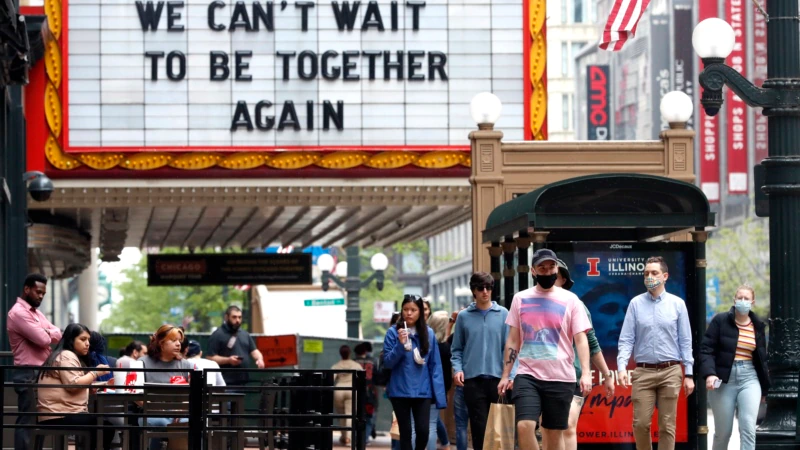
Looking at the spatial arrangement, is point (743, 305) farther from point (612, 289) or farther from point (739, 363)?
point (612, 289)

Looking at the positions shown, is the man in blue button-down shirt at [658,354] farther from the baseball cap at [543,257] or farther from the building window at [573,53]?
the building window at [573,53]

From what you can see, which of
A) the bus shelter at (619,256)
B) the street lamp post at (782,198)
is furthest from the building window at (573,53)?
the street lamp post at (782,198)

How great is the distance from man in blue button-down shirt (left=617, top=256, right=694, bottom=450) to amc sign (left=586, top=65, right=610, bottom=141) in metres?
71.1

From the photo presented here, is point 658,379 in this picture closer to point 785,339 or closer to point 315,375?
point 785,339

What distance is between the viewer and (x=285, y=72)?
81.6ft

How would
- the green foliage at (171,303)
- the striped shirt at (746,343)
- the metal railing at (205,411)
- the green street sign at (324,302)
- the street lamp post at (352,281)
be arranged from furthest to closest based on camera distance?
the green foliage at (171,303)
the green street sign at (324,302)
the street lamp post at (352,281)
the striped shirt at (746,343)
the metal railing at (205,411)

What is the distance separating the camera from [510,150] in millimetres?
20719

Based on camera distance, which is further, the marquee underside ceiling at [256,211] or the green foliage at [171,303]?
the green foliage at [171,303]

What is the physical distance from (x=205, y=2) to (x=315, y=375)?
12.4 m

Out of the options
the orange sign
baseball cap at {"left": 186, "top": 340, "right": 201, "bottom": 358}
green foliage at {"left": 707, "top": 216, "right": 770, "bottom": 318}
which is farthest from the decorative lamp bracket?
green foliage at {"left": 707, "top": 216, "right": 770, "bottom": 318}

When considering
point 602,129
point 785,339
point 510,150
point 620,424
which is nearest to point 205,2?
point 510,150

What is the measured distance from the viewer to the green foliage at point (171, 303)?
62.2m

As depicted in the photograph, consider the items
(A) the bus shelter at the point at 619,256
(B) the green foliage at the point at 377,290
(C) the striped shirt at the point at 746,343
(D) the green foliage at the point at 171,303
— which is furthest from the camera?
(B) the green foliage at the point at 377,290

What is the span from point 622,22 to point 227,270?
16420mm
